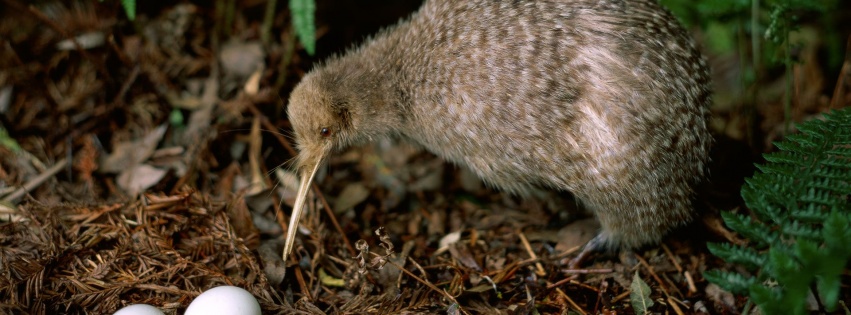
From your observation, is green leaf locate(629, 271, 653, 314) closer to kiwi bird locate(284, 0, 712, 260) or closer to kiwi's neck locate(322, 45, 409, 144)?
kiwi bird locate(284, 0, 712, 260)

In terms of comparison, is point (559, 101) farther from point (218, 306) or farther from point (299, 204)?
point (218, 306)

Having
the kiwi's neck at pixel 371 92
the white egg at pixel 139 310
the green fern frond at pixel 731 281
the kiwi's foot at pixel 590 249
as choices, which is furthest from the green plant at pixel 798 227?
the white egg at pixel 139 310

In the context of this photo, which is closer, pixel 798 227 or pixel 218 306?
pixel 798 227

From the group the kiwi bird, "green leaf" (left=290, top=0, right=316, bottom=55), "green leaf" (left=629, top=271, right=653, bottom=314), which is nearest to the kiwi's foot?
the kiwi bird

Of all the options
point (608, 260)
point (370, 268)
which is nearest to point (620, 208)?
point (608, 260)

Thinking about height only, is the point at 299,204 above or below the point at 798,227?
below

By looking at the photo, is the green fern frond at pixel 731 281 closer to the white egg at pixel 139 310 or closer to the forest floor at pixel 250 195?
the forest floor at pixel 250 195

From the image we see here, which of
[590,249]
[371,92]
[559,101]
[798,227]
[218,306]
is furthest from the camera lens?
[371,92]

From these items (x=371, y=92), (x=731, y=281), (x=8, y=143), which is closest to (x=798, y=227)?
(x=731, y=281)
